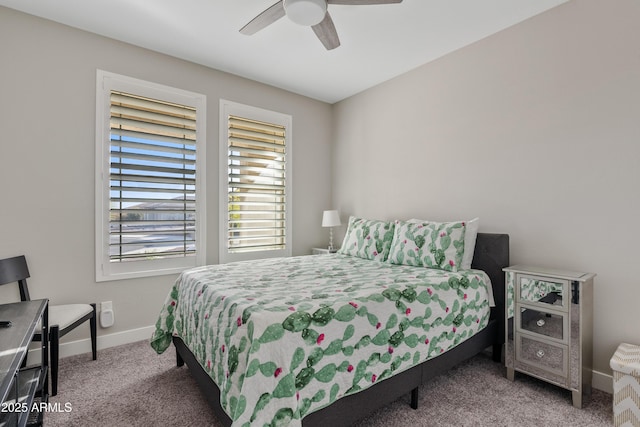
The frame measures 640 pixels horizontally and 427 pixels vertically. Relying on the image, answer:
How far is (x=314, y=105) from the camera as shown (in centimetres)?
429

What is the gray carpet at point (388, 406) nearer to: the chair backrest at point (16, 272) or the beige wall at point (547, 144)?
the beige wall at point (547, 144)

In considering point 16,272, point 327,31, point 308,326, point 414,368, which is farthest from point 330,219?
point 16,272

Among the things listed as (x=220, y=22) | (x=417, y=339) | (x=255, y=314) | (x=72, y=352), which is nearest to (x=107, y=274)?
(x=72, y=352)

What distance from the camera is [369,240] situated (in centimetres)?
310

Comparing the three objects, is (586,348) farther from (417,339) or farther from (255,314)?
(255,314)

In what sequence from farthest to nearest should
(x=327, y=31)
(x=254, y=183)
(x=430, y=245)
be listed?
1. (x=254, y=183)
2. (x=430, y=245)
3. (x=327, y=31)

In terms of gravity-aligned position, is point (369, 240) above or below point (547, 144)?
below

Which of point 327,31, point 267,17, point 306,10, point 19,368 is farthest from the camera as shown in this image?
point 327,31

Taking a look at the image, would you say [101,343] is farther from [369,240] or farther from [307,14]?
[307,14]

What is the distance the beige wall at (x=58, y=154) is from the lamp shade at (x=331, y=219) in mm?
1911

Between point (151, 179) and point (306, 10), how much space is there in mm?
2072

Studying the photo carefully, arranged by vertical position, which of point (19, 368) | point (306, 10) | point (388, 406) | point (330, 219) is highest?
point (306, 10)

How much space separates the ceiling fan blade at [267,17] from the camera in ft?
6.72

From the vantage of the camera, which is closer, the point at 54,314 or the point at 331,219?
the point at 54,314
